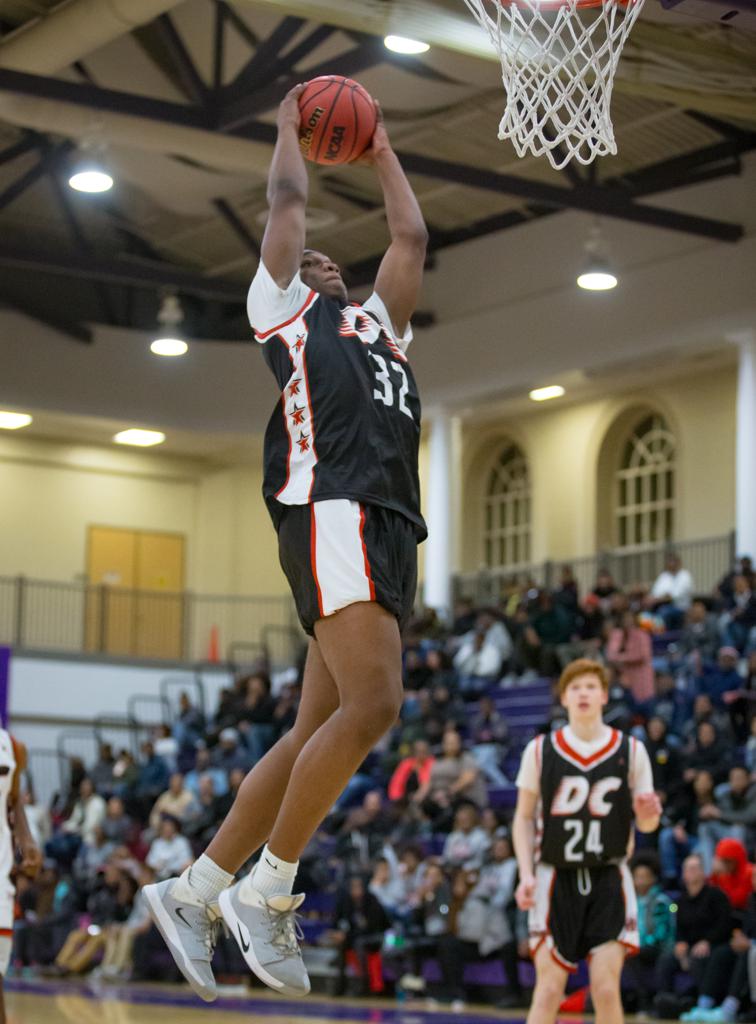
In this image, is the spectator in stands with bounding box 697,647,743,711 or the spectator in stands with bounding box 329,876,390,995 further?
the spectator in stands with bounding box 697,647,743,711

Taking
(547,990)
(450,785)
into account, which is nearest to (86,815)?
(450,785)

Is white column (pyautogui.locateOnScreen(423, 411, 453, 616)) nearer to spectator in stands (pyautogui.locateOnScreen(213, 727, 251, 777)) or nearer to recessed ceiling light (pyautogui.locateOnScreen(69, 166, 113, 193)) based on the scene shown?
spectator in stands (pyautogui.locateOnScreen(213, 727, 251, 777))

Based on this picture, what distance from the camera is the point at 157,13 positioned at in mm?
15961

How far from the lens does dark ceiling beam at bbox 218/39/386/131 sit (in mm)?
17156

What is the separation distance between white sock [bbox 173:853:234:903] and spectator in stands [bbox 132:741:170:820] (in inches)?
664

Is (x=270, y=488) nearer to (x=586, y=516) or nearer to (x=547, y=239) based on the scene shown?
(x=547, y=239)

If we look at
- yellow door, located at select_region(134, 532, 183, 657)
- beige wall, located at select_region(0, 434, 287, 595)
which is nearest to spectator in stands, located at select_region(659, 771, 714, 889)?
yellow door, located at select_region(134, 532, 183, 657)

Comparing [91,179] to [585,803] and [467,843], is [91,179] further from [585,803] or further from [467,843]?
[585,803]

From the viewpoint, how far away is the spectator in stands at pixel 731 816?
14750 mm

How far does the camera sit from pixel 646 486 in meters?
28.0

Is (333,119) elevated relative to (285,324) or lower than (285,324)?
elevated

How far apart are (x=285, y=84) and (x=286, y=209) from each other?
12.9 meters

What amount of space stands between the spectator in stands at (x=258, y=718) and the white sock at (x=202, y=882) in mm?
16665

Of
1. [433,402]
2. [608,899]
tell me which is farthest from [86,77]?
[608,899]
